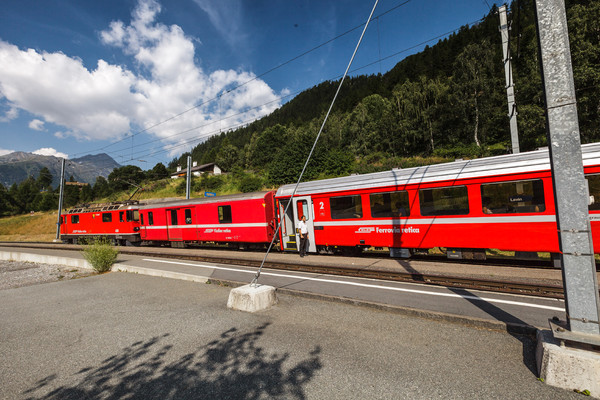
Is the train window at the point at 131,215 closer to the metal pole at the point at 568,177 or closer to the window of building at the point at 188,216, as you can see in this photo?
the window of building at the point at 188,216

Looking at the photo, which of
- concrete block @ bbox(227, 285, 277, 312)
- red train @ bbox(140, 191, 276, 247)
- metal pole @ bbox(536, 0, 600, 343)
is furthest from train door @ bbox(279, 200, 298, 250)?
metal pole @ bbox(536, 0, 600, 343)

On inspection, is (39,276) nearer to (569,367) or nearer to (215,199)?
(215,199)

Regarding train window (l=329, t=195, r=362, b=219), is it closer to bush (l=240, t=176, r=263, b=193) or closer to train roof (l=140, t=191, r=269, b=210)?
train roof (l=140, t=191, r=269, b=210)

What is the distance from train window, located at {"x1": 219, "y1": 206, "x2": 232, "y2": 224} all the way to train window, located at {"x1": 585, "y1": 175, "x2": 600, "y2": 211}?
15.3m

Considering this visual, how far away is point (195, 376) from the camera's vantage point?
407cm

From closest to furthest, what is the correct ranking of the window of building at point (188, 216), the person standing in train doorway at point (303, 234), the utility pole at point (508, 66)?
the utility pole at point (508, 66) < the person standing in train doorway at point (303, 234) < the window of building at point (188, 216)

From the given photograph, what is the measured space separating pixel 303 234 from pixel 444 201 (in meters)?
6.14

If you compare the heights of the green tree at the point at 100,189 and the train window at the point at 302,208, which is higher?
the green tree at the point at 100,189

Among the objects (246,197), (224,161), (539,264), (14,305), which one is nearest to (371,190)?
(539,264)

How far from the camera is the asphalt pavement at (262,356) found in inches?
143

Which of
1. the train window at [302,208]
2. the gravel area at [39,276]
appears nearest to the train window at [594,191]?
the train window at [302,208]

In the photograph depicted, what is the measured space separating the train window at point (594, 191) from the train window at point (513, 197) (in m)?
1.03

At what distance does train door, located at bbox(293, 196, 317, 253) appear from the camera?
1387cm

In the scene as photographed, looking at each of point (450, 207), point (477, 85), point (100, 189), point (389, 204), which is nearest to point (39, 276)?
point (389, 204)
